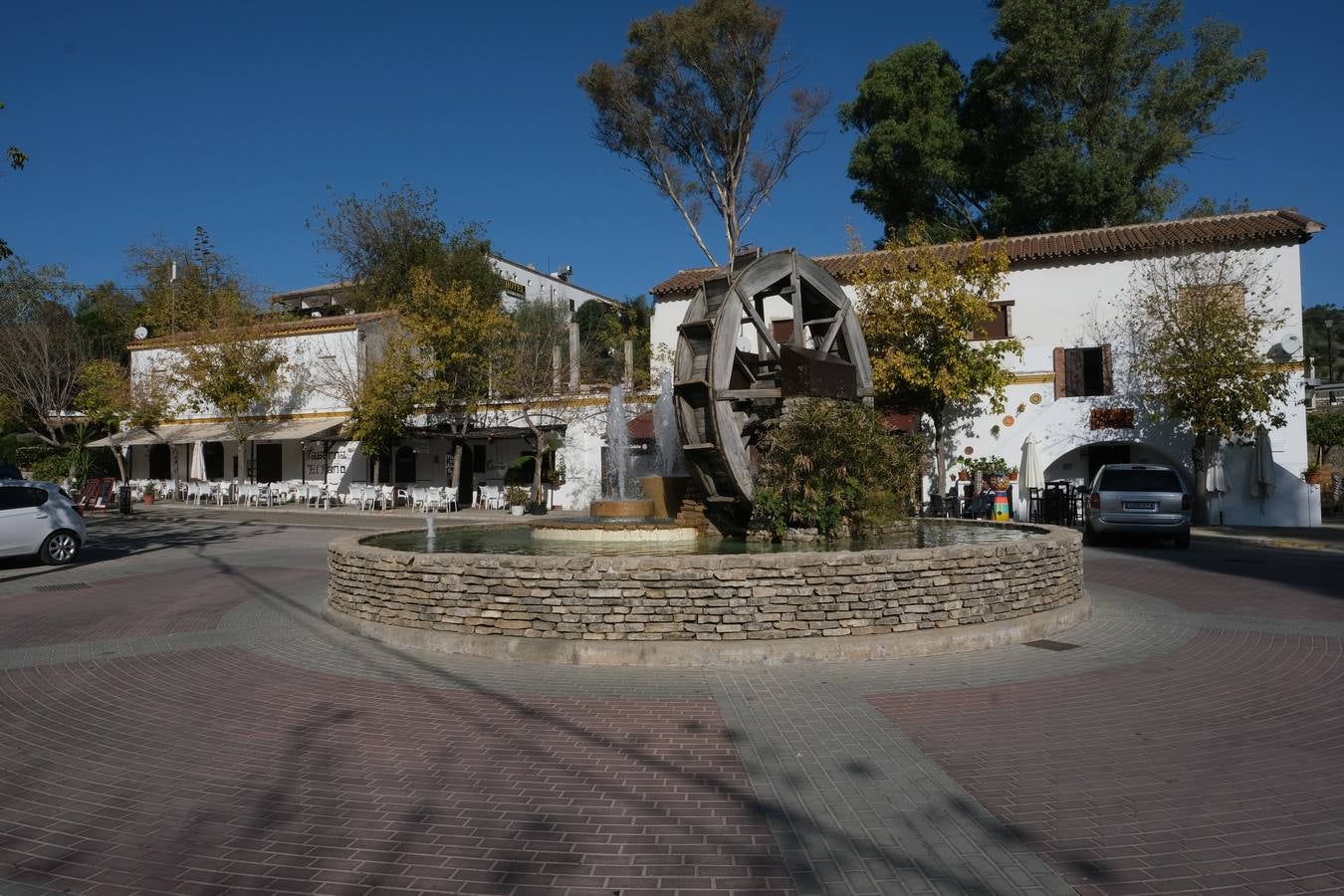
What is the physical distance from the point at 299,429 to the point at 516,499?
389 inches

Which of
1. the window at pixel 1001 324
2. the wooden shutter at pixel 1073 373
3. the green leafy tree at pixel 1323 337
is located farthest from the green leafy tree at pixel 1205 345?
the green leafy tree at pixel 1323 337

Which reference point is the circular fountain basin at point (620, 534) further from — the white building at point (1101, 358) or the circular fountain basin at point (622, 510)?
the white building at point (1101, 358)

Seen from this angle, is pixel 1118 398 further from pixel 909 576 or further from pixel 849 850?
pixel 849 850

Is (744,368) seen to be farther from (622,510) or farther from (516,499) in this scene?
(516,499)

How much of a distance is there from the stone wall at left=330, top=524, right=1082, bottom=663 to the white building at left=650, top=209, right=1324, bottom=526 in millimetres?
17817

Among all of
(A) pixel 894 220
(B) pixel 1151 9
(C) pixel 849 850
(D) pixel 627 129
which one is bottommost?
(C) pixel 849 850

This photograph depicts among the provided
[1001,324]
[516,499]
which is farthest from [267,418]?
[1001,324]

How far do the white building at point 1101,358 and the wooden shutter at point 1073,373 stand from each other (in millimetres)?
28

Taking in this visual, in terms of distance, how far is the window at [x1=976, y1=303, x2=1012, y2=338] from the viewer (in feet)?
80.1

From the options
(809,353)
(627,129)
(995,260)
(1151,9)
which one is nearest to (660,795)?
(809,353)

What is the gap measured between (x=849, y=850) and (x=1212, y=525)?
21.7 meters

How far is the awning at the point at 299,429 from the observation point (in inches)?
1206

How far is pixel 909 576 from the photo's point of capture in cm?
721

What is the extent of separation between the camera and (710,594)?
6.86 metres
